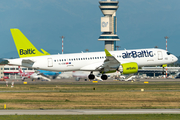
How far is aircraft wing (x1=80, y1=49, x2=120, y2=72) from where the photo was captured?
5294 centimetres

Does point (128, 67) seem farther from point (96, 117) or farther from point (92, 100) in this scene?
point (96, 117)

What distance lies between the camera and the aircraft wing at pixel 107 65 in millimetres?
52938

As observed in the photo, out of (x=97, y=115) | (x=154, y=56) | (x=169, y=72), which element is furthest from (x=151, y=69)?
(x=97, y=115)

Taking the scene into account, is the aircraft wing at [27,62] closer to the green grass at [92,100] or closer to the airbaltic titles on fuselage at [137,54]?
the green grass at [92,100]

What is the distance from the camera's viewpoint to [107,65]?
54.5m

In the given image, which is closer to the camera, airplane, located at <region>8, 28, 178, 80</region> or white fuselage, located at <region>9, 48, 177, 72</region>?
airplane, located at <region>8, 28, 178, 80</region>

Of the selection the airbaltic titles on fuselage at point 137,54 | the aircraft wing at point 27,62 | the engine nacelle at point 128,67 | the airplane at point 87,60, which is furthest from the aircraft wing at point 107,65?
the aircraft wing at point 27,62

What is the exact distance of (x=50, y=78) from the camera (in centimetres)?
12231

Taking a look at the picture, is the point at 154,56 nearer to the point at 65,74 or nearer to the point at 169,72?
the point at 65,74

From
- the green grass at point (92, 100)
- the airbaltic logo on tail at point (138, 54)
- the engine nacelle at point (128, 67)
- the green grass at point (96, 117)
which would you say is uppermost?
the airbaltic logo on tail at point (138, 54)

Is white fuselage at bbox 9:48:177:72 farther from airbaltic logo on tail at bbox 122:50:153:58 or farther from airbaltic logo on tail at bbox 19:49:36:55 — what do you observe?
airbaltic logo on tail at bbox 19:49:36:55

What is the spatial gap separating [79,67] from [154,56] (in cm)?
1307

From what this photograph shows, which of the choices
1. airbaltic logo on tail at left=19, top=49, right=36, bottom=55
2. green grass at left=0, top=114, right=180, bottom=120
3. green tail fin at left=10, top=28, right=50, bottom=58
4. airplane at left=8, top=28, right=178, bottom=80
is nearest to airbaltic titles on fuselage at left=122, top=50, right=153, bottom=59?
airplane at left=8, top=28, right=178, bottom=80

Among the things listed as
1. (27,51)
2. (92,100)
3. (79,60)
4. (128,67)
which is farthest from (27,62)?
(128,67)
